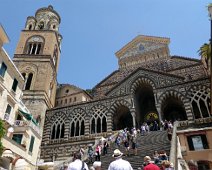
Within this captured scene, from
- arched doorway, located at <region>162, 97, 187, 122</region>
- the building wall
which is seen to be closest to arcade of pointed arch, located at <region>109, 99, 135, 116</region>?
arched doorway, located at <region>162, 97, 187, 122</region>

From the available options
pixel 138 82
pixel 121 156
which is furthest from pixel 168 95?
pixel 121 156

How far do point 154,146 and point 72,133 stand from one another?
13.2 metres

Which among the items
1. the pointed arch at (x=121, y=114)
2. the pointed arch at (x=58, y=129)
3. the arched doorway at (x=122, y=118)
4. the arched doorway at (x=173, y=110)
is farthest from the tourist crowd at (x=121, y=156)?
the pointed arch at (x=58, y=129)

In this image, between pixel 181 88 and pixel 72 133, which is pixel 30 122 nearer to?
pixel 72 133

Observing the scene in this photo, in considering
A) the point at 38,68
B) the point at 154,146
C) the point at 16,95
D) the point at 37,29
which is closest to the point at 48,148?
the point at 16,95

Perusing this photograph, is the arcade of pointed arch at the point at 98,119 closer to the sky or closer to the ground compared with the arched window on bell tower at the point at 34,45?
closer to the ground

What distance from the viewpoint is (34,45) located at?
107 feet

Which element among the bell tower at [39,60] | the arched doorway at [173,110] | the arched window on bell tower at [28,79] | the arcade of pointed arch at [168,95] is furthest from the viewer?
the arched window on bell tower at [28,79]

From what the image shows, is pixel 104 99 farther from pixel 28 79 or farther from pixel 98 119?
pixel 28 79

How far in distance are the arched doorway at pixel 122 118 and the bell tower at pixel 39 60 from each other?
816 centimetres

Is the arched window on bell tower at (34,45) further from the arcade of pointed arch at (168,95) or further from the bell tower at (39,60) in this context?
the arcade of pointed arch at (168,95)

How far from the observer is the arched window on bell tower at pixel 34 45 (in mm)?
32125

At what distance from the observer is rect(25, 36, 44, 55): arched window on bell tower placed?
3212 cm

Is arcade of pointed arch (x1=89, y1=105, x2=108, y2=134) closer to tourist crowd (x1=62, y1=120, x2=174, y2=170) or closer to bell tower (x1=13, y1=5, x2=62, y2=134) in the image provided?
tourist crowd (x1=62, y1=120, x2=174, y2=170)
